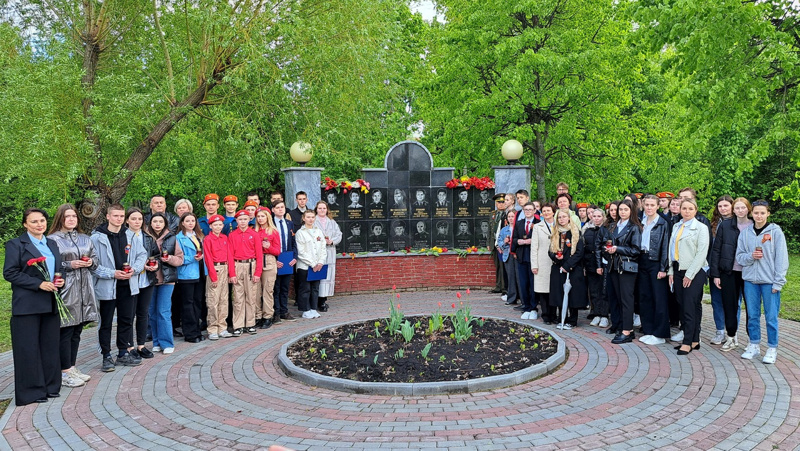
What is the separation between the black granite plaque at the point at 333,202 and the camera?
458 inches

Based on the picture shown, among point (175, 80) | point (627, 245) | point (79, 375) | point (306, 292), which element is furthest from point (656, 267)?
point (175, 80)

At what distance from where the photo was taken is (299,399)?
5328 mm

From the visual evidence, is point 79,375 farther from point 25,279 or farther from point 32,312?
point 25,279

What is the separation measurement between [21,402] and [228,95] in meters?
6.86

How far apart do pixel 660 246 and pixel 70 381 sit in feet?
22.7

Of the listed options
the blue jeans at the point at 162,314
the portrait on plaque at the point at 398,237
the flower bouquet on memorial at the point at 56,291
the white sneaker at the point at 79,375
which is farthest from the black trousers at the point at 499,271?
the flower bouquet on memorial at the point at 56,291

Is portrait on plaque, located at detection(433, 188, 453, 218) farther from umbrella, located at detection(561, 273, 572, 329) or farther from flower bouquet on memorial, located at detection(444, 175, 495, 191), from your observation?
umbrella, located at detection(561, 273, 572, 329)

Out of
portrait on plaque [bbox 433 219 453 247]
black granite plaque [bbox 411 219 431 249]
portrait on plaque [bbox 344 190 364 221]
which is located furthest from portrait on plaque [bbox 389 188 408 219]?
portrait on plaque [bbox 433 219 453 247]

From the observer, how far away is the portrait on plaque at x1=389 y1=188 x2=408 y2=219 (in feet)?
39.6

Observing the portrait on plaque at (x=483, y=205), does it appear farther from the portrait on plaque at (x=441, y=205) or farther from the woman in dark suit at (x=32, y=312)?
the woman in dark suit at (x=32, y=312)

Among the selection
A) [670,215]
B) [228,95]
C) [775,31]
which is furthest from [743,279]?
[228,95]

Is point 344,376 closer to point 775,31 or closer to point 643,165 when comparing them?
point 775,31

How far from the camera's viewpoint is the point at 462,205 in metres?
12.3

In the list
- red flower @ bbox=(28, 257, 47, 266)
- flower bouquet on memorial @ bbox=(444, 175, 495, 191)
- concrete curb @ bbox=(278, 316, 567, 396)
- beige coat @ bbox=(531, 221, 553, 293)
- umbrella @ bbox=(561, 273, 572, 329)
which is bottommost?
concrete curb @ bbox=(278, 316, 567, 396)
